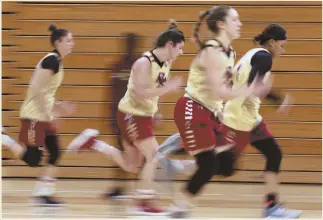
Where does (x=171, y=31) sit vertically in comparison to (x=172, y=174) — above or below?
above

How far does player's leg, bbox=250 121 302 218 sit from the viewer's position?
18.4 feet

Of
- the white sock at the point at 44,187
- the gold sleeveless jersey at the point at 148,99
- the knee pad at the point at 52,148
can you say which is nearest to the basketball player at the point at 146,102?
the gold sleeveless jersey at the point at 148,99

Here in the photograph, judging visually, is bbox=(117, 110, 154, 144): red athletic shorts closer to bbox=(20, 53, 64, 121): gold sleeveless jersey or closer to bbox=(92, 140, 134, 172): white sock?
bbox=(92, 140, 134, 172): white sock

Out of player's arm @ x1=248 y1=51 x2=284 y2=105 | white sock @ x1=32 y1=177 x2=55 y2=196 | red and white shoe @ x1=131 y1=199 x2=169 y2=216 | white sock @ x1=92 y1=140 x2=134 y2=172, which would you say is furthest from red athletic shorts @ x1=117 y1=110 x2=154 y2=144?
player's arm @ x1=248 y1=51 x2=284 y2=105

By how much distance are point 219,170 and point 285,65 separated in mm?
2551

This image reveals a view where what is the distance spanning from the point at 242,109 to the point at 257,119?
0.17 m

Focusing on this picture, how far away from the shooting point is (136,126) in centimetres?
577

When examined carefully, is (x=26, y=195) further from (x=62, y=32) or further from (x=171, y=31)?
(x=171, y=31)

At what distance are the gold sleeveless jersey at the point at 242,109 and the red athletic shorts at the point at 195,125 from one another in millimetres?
382

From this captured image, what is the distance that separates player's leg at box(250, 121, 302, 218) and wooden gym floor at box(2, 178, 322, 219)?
231 millimetres

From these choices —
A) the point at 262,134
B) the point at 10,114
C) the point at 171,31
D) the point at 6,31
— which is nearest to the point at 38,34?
the point at 6,31

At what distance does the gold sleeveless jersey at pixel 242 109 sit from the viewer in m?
5.44

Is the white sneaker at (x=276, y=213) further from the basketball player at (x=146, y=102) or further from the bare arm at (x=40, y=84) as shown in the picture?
the bare arm at (x=40, y=84)

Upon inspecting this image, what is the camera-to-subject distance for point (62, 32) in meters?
6.18
